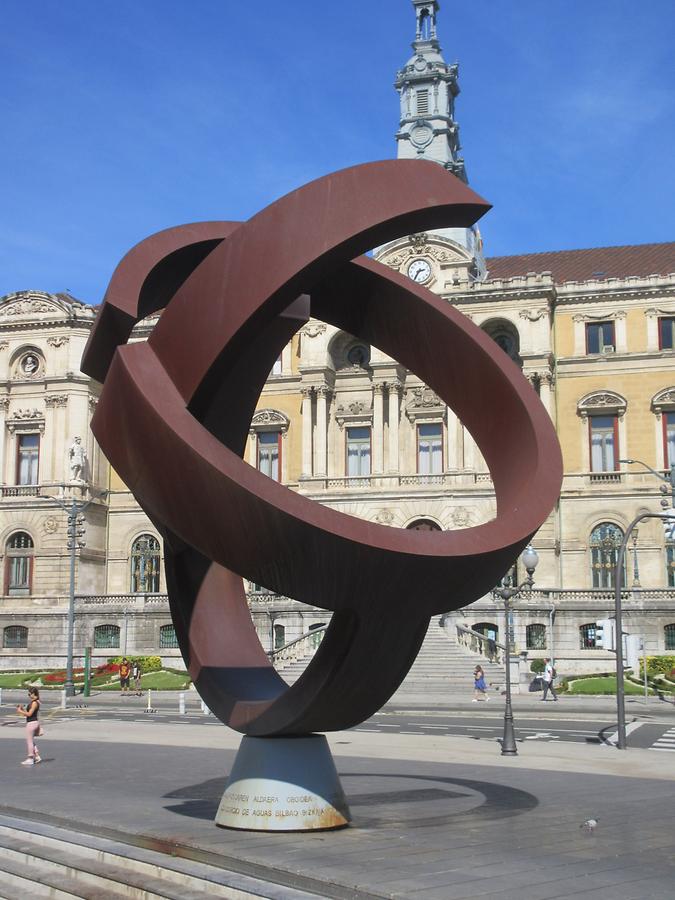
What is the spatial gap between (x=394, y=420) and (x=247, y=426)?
46935mm

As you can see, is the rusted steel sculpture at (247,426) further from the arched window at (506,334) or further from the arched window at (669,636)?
the arched window at (506,334)

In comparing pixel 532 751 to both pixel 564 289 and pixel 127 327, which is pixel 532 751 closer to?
pixel 127 327

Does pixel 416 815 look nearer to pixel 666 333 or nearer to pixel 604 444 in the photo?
pixel 604 444

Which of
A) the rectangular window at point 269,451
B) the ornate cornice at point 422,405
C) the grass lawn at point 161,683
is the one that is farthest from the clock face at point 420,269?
the grass lawn at point 161,683

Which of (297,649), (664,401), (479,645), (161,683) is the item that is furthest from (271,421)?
(664,401)

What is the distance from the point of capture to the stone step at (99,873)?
10.8 metres

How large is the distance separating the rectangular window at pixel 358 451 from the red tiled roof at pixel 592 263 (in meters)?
13.4

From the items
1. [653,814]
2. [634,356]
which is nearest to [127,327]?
[653,814]

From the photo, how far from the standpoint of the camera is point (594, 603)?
51.2m

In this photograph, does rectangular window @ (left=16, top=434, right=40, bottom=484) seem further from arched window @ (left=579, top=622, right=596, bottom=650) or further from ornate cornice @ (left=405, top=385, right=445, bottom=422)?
arched window @ (left=579, top=622, right=596, bottom=650)

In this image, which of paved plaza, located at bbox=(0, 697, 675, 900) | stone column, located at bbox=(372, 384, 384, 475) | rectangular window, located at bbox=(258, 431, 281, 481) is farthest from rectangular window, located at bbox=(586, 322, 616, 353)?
paved plaza, located at bbox=(0, 697, 675, 900)

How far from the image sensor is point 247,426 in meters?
15.3

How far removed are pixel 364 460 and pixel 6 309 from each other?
22.5 m

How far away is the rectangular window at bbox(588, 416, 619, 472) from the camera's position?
59938mm
